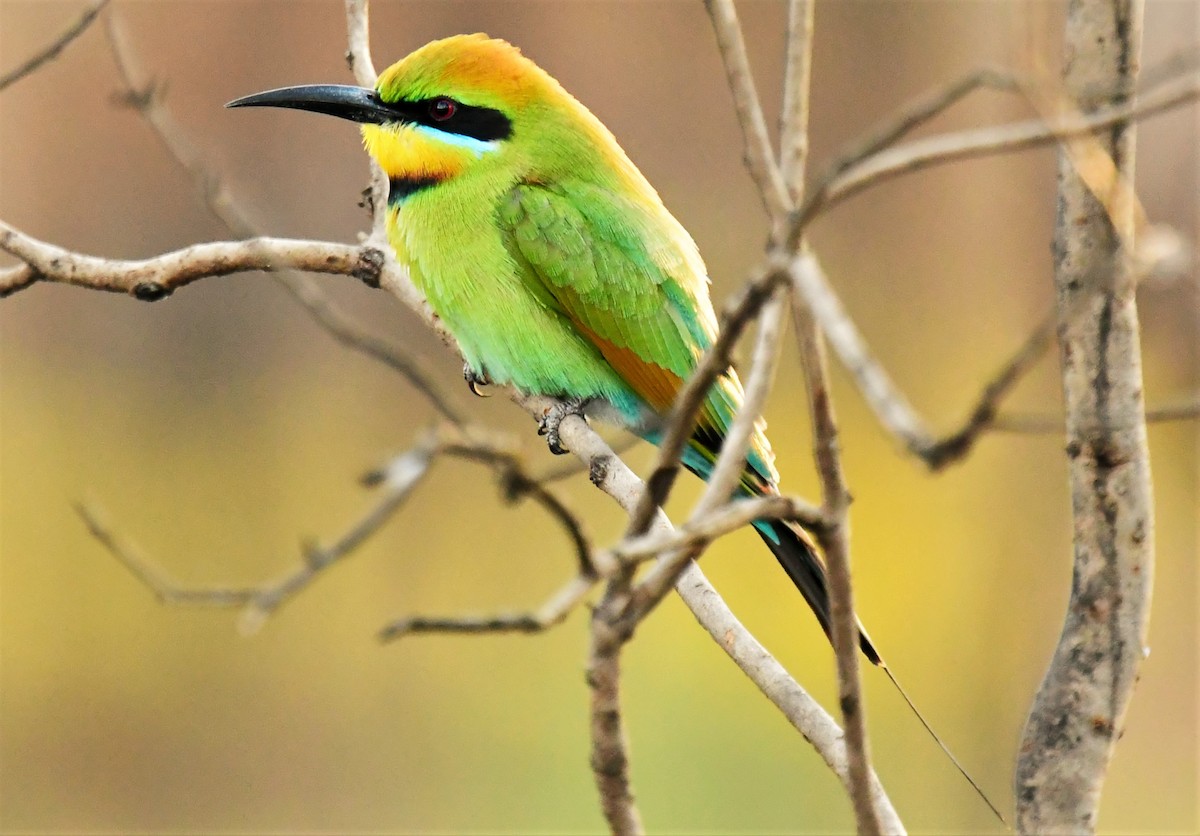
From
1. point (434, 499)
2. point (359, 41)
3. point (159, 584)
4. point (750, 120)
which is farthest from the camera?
point (434, 499)

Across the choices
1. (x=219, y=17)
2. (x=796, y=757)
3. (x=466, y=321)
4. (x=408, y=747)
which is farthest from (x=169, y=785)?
(x=466, y=321)

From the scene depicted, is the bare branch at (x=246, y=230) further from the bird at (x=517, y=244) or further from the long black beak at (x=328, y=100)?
the bird at (x=517, y=244)

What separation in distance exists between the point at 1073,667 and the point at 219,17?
4.45 meters

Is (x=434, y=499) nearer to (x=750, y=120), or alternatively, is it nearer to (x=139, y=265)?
(x=139, y=265)

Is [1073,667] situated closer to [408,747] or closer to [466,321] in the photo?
[466,321]

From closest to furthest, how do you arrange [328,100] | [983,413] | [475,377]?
[983,413] < [328,100] < [475,377]

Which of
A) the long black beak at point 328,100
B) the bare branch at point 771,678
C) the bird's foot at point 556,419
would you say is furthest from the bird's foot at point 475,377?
the bare branch at point 771,678

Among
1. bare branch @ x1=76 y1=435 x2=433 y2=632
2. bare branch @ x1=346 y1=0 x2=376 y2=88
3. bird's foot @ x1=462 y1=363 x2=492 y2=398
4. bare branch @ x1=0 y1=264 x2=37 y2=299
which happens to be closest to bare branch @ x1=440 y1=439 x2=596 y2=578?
bare branch @ x1=76 y1=435 x2=433 y2=632

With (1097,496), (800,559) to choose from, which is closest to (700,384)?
(1097,496)

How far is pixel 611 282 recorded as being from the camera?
2166 mm

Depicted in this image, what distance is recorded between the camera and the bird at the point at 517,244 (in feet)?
7.03

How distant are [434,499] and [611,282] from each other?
10.9 ft

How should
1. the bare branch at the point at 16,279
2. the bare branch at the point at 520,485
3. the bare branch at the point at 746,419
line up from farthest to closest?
the bare branch at the point at 16,279 < the bare branch at the point at 746,419 < the bare branch at the point at 520,485

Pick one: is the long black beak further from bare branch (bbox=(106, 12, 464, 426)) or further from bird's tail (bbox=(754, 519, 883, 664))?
bird's tail (bbox=(754, 519, 883, 664))
